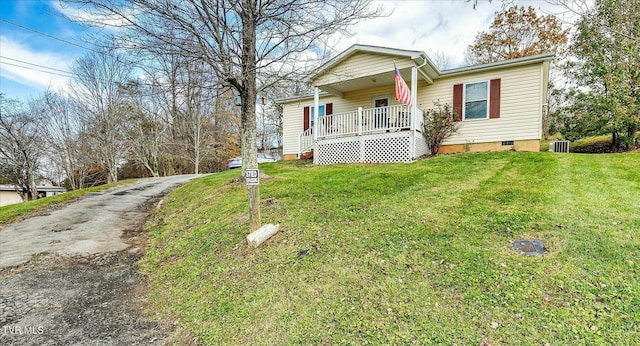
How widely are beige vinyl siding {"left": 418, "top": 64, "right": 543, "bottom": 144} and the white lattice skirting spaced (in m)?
1.83

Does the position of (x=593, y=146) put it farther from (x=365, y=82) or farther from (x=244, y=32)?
(x=244, y=32)

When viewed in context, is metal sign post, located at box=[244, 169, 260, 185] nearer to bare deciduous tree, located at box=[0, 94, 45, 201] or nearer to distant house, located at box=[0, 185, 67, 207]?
bare deciduous tree, located at box=[0, 94, 45, 201]

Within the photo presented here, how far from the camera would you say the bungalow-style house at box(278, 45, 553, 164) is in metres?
9.98

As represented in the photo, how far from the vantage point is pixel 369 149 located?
34.9ft

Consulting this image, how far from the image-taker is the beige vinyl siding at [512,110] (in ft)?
32.5

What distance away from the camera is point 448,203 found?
5.19m

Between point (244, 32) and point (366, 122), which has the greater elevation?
point (244, 32)

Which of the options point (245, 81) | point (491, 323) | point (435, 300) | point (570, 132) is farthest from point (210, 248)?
point (570, 132)

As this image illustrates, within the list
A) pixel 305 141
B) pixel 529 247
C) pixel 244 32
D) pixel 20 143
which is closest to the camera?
pixel 529 247

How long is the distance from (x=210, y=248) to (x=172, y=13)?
350 centimetres

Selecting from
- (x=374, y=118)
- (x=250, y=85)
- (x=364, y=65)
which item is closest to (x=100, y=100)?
(x=364, y=65)

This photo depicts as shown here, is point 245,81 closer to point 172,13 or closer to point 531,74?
point 172,13

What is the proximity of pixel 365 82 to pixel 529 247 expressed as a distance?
940 cm

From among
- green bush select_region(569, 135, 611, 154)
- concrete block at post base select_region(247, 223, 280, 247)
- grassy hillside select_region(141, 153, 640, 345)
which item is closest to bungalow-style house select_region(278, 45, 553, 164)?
grassy hillside select_region(141, 153, 640, 345)
